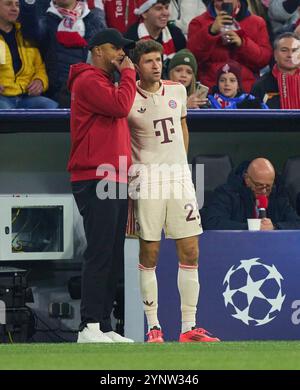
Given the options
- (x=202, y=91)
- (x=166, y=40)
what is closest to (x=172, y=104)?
(x=202, y=91)

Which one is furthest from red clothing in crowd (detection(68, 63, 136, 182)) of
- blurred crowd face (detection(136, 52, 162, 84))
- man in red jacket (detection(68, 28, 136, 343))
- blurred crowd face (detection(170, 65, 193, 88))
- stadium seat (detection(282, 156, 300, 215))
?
stadium seat (detection(282, 156, 300, 215))

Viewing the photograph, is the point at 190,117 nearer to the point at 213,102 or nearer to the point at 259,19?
the point at 213,102

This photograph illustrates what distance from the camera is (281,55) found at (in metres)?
11.0

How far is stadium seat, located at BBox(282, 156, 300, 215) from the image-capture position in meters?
10.1

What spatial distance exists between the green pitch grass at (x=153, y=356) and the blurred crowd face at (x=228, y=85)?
3379mm

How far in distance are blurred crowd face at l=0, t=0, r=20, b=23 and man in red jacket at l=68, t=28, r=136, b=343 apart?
2.84 meters

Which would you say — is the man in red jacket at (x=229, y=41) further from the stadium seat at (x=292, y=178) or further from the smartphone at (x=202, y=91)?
the stadium seat at (x=292, y=178)

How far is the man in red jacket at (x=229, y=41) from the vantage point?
11211mm

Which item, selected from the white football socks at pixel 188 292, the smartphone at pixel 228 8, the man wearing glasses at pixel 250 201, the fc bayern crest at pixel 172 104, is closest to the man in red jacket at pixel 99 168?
the fc bayern crest at pixel 172 104

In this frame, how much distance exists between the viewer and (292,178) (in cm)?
1017

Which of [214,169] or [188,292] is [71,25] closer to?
[214,169]

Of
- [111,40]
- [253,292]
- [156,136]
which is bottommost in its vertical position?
[253,292]

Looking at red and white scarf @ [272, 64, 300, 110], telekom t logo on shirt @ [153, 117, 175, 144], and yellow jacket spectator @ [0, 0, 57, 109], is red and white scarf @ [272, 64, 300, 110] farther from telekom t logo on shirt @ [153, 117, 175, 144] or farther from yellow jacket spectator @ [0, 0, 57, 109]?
telekom t logo on shirt @ [153, 117, 175, 144]

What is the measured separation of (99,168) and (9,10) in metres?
3.27
